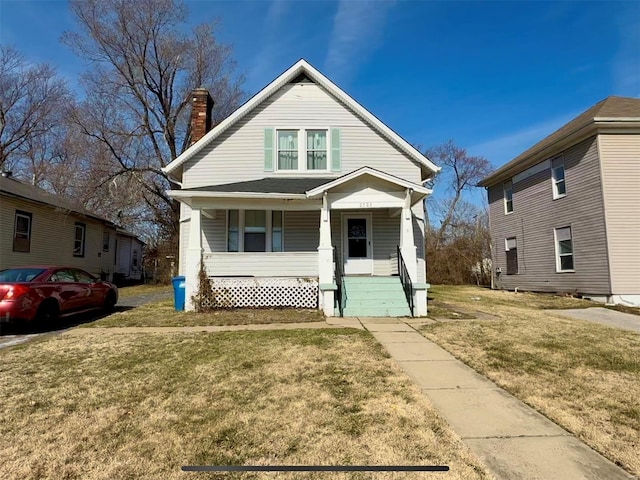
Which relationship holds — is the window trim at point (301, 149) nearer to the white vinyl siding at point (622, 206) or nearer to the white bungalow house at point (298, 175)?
the white bungalow house at point (298, 175)

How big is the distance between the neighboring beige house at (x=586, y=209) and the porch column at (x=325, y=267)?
10112 millimetres

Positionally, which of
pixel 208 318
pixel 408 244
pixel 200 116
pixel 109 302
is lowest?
pixel 208 318

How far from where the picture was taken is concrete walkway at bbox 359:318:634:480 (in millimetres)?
2787

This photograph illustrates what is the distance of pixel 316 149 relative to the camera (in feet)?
43.8

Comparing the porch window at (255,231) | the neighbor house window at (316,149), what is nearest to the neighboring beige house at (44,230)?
the porch window at (255,231)

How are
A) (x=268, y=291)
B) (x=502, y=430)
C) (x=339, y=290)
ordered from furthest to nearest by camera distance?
(x=339, y=290) → (x=268, y=291) → (x=502, y=430)

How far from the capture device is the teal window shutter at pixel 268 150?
13.1 meters

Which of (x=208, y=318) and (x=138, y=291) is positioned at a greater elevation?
(x=138, y=291)

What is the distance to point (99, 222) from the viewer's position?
75.0ft

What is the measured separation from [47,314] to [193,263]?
3457mm

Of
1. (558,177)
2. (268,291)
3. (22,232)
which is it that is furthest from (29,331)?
(558,177)

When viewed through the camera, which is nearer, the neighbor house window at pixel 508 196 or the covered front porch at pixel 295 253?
the covered front porch at pixel 295 253

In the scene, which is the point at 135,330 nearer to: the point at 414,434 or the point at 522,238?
the point at 414,434

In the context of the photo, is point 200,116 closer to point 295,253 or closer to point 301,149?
point 301,149
